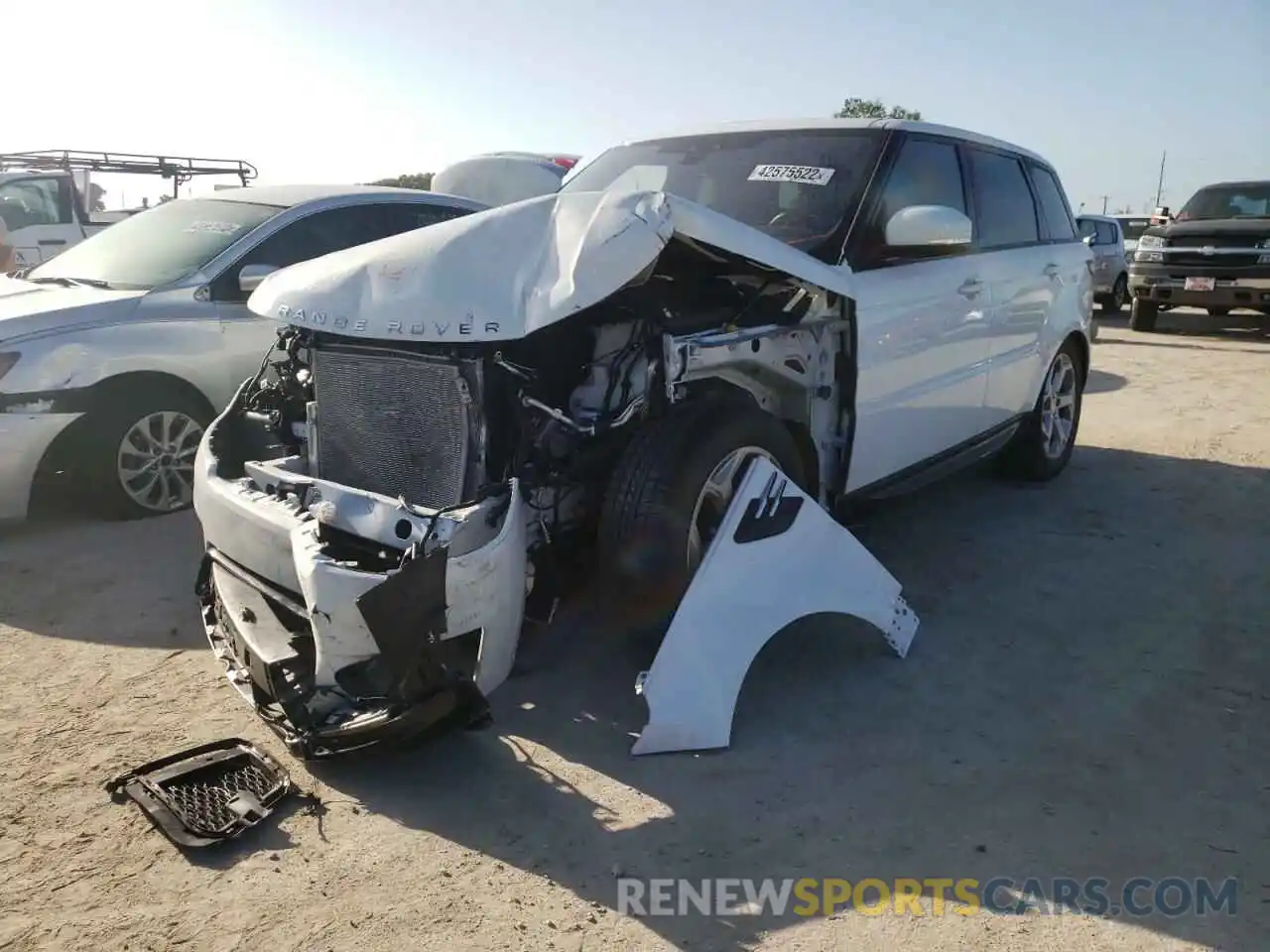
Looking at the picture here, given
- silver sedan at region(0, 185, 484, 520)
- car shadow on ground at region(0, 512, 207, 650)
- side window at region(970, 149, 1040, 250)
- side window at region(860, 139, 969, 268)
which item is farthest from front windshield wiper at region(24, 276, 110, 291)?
side window at region(970, 149, 1040, 250)

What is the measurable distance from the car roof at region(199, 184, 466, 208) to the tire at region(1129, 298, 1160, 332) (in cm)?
1211

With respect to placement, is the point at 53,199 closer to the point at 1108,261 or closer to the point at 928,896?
the point at 928,896

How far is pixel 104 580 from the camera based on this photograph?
457 cm

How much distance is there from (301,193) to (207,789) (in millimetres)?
4380

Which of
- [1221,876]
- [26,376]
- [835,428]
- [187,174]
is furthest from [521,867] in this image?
[187,174]

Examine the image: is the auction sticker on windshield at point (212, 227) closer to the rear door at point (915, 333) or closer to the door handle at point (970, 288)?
the rear door at point (915, 333)

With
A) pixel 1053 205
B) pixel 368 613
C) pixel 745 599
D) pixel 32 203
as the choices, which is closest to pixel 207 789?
pixel 368 613

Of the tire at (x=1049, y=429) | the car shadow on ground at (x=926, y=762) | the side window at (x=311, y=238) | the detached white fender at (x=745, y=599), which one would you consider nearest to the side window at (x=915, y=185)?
the detached white fender at (x=745, y=599)

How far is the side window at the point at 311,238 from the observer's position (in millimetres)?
5676

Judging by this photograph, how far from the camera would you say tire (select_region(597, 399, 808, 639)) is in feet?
10.6

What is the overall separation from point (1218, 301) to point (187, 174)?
1417cm

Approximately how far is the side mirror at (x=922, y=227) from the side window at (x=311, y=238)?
11.2 feet

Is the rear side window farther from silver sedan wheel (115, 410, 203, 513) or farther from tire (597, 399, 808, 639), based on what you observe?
silver sedan wheel (115, 410, 203, 513)

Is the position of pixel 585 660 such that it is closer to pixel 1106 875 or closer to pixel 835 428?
pixel 835 428
